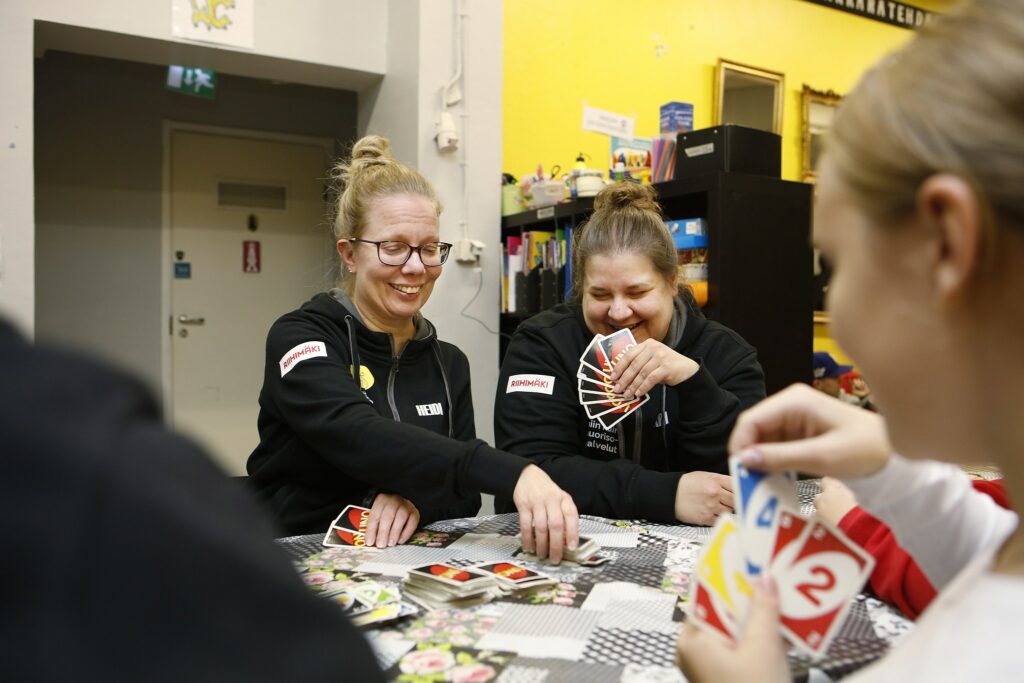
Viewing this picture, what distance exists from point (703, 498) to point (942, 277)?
1.05 m

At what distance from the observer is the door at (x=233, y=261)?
5664mm

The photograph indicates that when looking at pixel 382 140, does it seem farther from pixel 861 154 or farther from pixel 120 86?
pixel 120 86

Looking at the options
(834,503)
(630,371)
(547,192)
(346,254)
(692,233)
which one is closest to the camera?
(834,503)

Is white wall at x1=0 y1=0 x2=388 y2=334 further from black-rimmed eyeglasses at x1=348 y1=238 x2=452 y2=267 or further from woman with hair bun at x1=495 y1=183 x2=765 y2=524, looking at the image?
woman with hair bun at x1=495 y1=183 x2=765 y2=524

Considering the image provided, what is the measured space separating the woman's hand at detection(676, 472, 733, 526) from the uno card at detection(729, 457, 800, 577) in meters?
0.72

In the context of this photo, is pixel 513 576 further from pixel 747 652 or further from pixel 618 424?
pixel 618 424

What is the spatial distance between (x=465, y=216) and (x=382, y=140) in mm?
1753

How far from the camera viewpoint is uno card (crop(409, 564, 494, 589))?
1109 mm

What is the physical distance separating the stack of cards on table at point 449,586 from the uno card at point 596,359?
0.74 metres

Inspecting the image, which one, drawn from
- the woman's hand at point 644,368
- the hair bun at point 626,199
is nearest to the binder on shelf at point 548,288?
the hair bun at point 626,199

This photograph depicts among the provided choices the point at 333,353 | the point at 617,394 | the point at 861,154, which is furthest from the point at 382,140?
the point at 861,154

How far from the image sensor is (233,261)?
5.81 meters

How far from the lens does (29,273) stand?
320cm

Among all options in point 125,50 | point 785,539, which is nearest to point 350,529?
point 785,539
